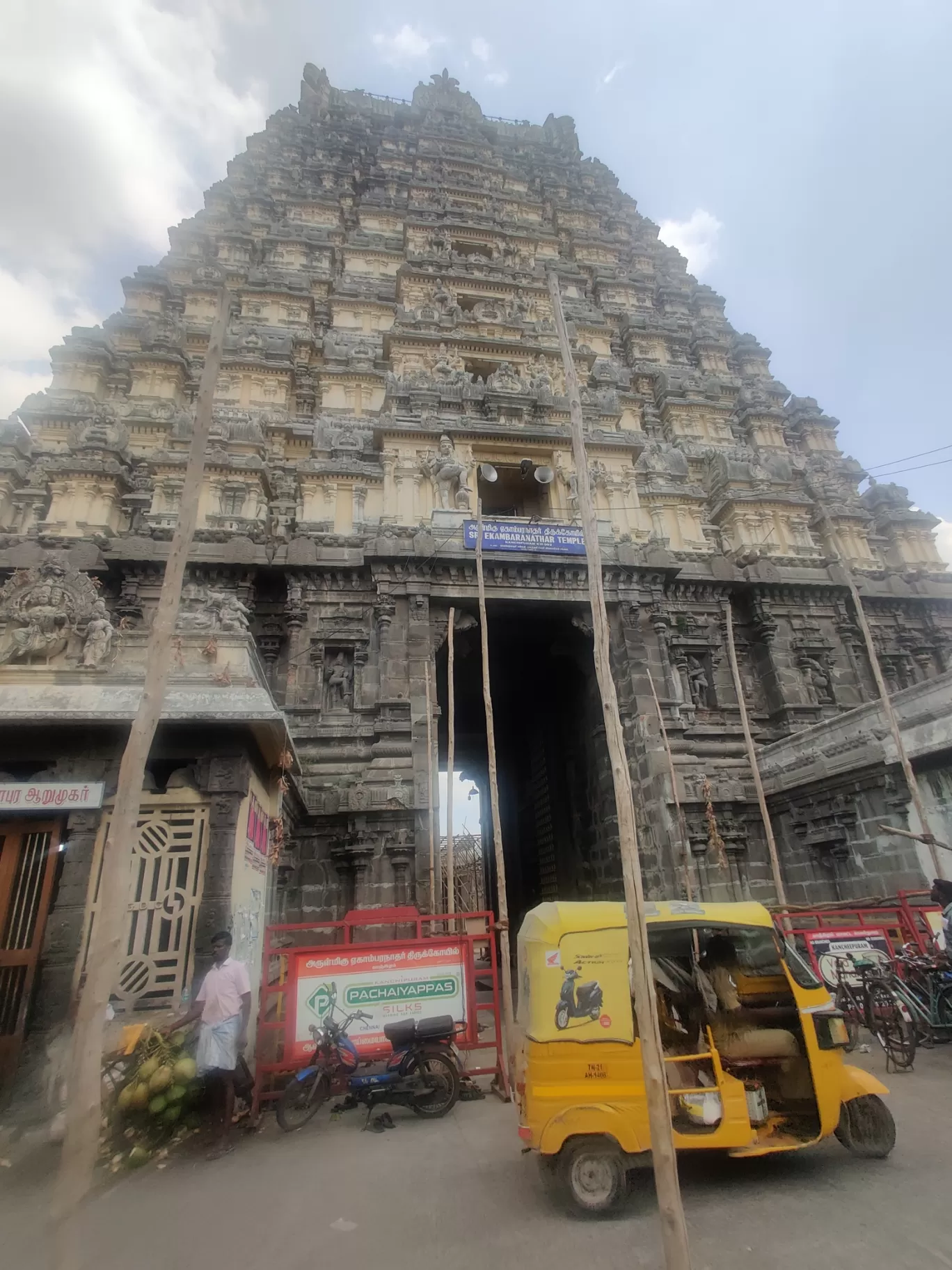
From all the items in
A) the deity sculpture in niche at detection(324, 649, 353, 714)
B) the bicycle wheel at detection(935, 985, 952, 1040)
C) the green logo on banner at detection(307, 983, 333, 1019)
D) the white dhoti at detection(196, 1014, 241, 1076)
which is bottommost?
→ the bicycle wheel at detection(935, 985, 952, 1040)

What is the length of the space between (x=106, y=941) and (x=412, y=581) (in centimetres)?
1210

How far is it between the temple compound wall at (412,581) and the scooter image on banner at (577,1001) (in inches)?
174

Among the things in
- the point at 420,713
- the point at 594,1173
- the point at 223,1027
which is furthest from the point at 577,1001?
the point at 420,713

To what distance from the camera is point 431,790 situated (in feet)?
41.1

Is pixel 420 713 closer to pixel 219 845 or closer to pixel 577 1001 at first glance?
pixel 219 845

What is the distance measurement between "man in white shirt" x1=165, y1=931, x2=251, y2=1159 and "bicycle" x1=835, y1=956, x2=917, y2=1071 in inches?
251

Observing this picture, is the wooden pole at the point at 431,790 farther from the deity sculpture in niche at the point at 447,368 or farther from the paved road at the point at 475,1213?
the deity sculpture in niche at the point at 447,368

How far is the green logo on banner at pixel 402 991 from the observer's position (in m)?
6.96

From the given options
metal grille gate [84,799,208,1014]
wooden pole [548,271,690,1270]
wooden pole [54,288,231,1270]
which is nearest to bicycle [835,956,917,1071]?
wooden pole [548,271,690,1270]

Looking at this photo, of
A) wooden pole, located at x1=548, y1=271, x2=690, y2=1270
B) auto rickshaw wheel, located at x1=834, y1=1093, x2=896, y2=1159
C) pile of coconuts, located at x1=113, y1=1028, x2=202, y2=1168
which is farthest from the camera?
pile of coconuts, located at x1=113, y1=1028, x2=202, y2=1168

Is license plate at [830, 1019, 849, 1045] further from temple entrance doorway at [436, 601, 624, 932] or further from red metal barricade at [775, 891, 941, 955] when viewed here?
temple entrance doorway at [436, 601, 624, 932]

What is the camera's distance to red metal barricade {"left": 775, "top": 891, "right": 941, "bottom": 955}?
8852 mm

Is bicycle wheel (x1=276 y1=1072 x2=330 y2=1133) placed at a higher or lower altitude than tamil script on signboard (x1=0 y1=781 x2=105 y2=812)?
lower

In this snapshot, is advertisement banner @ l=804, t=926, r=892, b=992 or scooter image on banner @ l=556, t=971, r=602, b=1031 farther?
advertisement banner @ l=804, t=926, r=892, b=992
